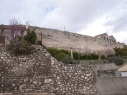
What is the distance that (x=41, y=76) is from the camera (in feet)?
26.9

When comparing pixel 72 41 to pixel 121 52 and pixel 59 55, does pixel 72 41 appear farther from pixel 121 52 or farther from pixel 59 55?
pixel 59 55

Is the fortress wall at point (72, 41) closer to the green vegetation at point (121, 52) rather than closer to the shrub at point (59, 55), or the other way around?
the green vegetation at point (121, 52)

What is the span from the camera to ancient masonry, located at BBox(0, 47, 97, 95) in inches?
318

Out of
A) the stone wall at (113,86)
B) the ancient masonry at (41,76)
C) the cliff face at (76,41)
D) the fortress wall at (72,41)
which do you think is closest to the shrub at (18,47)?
the ancient masonry at (41,76)

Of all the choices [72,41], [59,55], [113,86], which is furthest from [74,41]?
[113,86]

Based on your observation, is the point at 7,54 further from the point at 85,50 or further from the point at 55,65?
the point at 85,50

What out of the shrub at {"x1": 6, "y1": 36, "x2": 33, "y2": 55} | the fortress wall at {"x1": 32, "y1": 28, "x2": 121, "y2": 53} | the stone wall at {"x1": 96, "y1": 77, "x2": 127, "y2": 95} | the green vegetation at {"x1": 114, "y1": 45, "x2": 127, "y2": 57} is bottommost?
the stone wall at {"x1": 96, "y1": 77, "x2": 127, "y2": 95}

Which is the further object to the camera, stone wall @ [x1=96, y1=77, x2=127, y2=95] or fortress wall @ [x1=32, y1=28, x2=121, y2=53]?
fortress wall @ [x1=32, y1=28, x2=121, y2=53]

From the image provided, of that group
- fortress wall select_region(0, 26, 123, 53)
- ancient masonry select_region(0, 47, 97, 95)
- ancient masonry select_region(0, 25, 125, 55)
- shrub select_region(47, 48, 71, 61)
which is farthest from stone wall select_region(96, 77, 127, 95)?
fortress wall select_region(0, 26, 123, 53)

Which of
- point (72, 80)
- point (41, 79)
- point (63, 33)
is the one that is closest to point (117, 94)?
point (72, 80)

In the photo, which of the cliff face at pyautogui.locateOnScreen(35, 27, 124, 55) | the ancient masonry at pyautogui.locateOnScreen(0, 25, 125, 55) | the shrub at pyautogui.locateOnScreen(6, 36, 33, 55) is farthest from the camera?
the cliff face at pyautogui.locateOnScreen(35, 27, 124, 55)

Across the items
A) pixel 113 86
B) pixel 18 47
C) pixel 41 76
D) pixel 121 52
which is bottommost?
pixel 113 86

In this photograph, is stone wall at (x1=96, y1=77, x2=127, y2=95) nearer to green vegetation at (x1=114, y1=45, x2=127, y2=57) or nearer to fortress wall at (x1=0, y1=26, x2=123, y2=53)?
fortress wall at (x1=0, y1=26, x2=123, y2=53)

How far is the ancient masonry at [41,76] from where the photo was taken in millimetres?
8078
